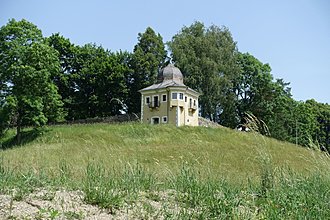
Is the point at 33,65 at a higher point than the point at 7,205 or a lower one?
higher

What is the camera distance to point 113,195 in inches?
172

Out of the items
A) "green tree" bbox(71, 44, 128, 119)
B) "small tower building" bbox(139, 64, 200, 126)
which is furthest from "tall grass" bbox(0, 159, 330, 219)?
"green tree" bbox(71, 44, 128, 119)

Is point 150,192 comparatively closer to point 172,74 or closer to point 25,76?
point 25,76

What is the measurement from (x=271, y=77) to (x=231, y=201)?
2026 inches

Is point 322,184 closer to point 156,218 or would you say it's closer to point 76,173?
point 156,218

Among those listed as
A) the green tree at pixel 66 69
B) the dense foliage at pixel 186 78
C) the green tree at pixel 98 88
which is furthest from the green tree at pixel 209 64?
the green tree at pixel 66 69

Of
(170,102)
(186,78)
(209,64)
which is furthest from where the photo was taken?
(186,78)

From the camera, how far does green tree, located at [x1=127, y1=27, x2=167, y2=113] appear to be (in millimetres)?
47781

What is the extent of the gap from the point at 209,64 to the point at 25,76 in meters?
20.9

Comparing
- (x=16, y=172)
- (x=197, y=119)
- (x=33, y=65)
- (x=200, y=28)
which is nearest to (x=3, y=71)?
(x=33, y=65)

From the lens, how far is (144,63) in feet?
156

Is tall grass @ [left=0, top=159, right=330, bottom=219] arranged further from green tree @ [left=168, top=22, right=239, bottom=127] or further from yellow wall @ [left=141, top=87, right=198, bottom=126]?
green tree @ [left=168, top=22, right=239, bottom=127]

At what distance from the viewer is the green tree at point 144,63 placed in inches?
1881

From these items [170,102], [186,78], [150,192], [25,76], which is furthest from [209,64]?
[150,192]
